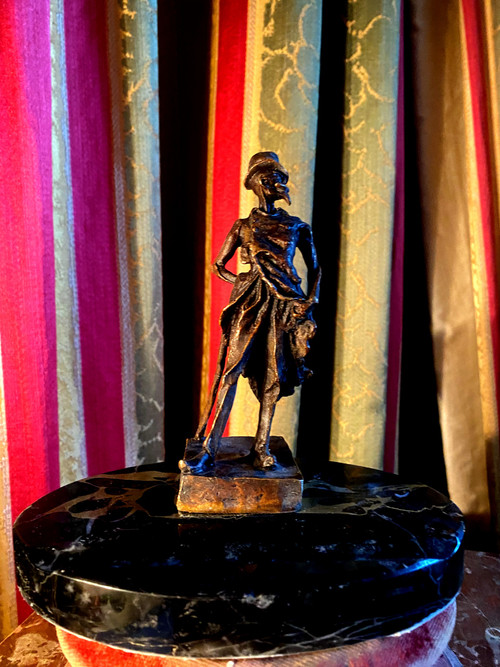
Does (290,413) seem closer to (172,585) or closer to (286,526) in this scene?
(286,526)

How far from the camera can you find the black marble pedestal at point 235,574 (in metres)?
0.71

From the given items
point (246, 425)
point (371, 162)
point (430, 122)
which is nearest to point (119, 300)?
point (246, 425)

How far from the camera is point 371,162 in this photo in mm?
1386

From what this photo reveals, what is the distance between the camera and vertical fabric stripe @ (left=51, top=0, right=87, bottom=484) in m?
1.22

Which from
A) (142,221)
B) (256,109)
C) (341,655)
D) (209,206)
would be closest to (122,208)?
(142,221)

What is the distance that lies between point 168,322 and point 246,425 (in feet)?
1.35

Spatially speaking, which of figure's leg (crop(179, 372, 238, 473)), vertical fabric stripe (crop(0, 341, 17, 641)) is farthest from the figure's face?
vertical fabric stripe (crop(0, 341, 17, 641))

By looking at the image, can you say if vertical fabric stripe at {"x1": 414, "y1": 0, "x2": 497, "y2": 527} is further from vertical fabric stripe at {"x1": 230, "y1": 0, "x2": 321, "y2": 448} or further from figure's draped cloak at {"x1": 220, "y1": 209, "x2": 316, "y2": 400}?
figure's draped cloak at {"x1": 220, "y1": 209, "x2": 316, "y2": 400}

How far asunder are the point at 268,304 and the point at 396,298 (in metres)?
0.63

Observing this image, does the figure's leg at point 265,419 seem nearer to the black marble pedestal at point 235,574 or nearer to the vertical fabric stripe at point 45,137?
the black marble pedestal at point 235,574

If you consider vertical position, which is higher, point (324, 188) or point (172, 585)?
point (324, 188)

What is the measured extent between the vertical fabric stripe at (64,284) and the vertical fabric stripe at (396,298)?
777 millimetres

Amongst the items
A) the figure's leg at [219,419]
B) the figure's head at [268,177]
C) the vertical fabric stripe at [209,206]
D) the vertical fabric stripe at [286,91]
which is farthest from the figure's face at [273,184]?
the vertical fabric stripe at [209,206]

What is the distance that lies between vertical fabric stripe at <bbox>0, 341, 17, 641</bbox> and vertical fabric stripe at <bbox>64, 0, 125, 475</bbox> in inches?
8.2
